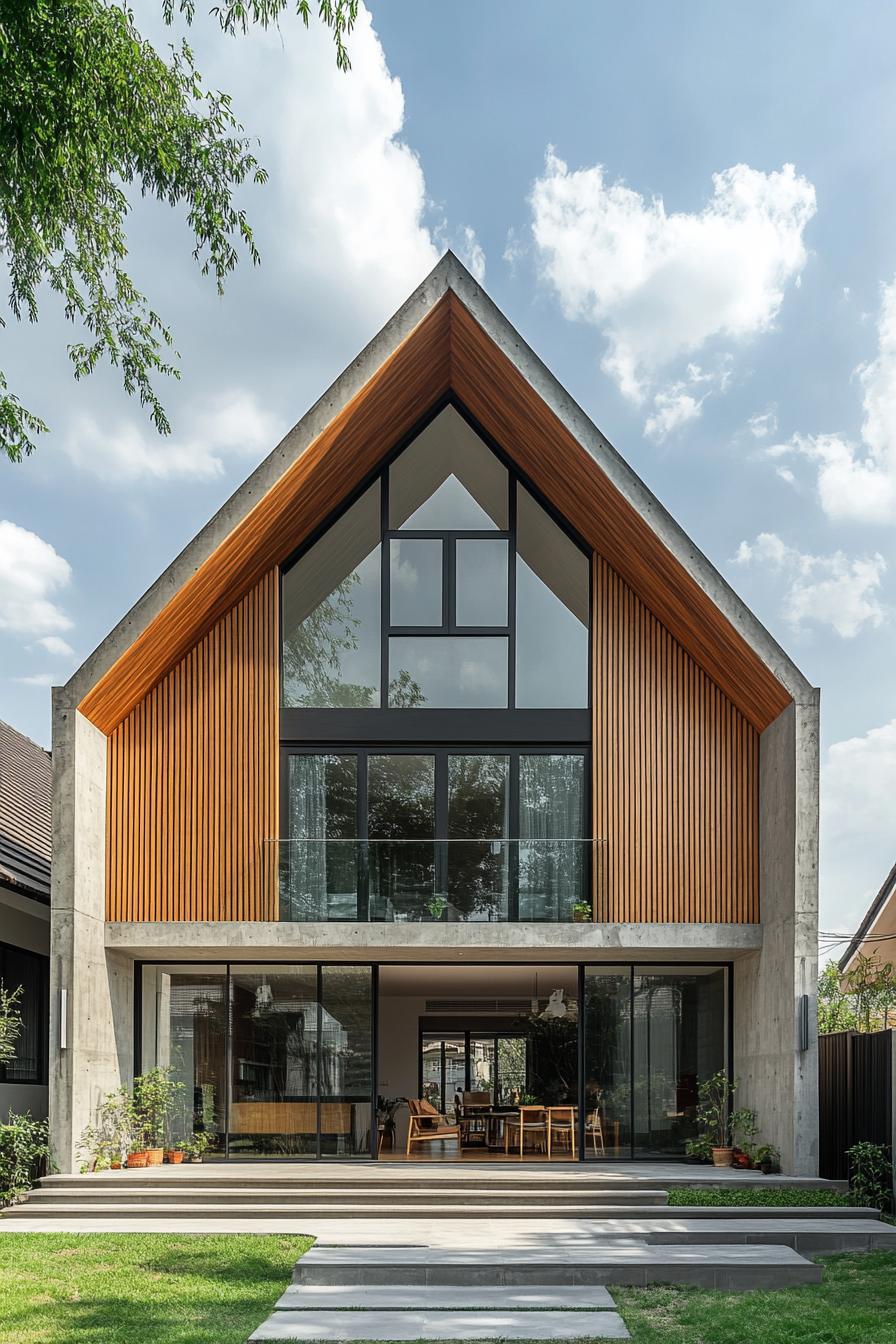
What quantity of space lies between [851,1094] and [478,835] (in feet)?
16.7

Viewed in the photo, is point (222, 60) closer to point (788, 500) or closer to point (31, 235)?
point (31, 235)

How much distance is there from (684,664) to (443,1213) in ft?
23.0

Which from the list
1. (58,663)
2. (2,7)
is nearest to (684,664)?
(2,7)

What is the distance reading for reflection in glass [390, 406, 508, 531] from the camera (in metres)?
16.5

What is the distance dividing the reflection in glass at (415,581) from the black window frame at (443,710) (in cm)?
6

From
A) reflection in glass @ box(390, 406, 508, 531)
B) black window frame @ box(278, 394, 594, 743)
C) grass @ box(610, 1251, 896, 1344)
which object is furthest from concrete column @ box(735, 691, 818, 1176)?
reflection in glass @ box(390, 406, 508, 531)

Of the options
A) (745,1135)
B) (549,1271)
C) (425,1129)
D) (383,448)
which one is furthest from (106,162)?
(425,1129)

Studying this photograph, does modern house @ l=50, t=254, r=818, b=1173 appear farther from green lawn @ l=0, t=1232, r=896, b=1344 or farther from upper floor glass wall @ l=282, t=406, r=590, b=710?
green lawn @ l=0, t=1232, r=896, b=1344

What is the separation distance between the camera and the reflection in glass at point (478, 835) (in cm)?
1535

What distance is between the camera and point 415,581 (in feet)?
53.4

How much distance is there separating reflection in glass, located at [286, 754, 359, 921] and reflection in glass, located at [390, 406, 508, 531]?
3.28m

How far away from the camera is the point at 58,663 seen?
26453 mm

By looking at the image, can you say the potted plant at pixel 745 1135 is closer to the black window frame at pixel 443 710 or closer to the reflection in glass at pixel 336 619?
the black window frame at pixel 443 710

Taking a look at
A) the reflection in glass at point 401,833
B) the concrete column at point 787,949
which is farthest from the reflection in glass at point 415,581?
the concrete column at point 787,949
